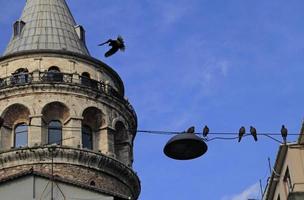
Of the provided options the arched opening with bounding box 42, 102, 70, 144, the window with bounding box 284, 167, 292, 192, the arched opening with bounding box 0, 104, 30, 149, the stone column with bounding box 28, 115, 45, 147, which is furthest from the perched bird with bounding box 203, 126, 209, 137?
the arched opening with bounding box 0, 104, 30, 149

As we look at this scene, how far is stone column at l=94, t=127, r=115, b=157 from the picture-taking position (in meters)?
38.0

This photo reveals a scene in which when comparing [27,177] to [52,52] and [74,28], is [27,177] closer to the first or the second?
[52,52]

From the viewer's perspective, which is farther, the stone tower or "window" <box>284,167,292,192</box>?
the stone tower

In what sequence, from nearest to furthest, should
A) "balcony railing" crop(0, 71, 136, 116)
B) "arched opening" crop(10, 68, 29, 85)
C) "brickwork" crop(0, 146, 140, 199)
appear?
"brickwork" crop(0, 146, 140, 199) < "balcony railing" crop(0, 71, 136, 116) < "arched opening" crop(10, 68, 29, 85)

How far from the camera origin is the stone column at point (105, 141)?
125ft

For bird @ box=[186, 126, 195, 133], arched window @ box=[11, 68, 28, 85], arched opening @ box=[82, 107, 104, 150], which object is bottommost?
bird @ box=[186, 126, 195, 133]

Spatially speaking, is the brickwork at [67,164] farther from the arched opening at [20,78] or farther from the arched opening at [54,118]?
the arched opening at [20,78]

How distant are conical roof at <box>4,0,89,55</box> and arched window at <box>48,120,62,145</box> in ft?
14.2

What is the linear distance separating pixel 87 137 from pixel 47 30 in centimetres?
702

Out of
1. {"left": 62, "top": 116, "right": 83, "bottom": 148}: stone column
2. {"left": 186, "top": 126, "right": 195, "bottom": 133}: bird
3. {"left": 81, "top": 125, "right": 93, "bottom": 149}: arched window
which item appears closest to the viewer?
{"left": 186, "top": 126, "right": 195, "bottom": 133}: bird

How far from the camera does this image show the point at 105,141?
38281 mm

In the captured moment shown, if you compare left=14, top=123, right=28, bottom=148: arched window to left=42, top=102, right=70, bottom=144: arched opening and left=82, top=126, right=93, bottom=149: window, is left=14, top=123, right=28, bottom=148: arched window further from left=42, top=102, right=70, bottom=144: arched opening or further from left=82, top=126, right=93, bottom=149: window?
left=82, top=126, right=93, bottom=149: window

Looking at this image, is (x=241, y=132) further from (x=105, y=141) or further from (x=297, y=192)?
(x=105, y=141)

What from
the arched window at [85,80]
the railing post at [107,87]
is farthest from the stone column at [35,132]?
the railing post at [107,87]
